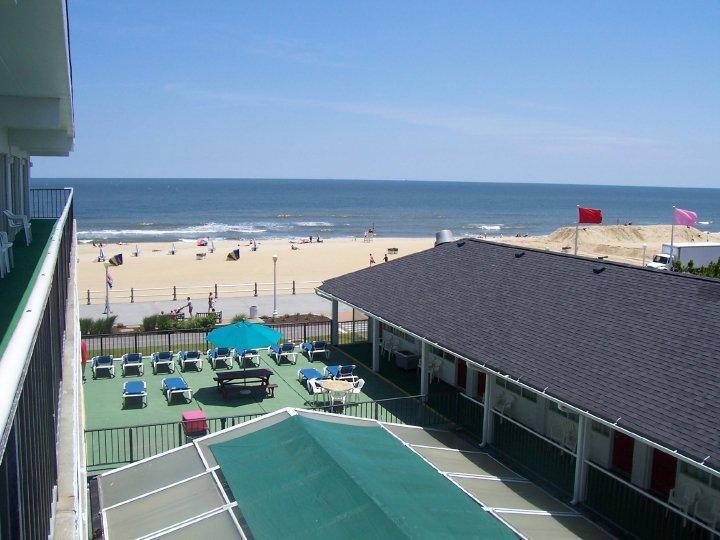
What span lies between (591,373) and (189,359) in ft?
40.6

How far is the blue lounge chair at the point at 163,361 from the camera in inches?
813

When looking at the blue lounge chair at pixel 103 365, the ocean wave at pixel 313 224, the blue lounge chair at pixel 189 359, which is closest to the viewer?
the blue lounge chair at pixel 103 365

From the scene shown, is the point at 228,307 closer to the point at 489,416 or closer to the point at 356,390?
the point at 356,390

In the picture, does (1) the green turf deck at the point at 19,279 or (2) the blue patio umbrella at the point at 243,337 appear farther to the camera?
(2) the blue patio umbrella at the point at 243,337

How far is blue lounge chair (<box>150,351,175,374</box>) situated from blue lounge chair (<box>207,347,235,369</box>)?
3.66ft

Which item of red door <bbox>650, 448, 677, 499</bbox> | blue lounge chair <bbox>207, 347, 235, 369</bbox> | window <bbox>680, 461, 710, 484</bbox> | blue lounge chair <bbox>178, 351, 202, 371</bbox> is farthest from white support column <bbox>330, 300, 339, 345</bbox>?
window <bbox>680, 461, 710, 484</bbox>

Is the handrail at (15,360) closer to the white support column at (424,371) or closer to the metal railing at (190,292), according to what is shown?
the white support column at (424,371)

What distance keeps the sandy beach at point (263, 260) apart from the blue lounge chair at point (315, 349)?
13947mm

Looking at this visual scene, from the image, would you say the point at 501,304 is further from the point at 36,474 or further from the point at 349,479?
the point at 36,474

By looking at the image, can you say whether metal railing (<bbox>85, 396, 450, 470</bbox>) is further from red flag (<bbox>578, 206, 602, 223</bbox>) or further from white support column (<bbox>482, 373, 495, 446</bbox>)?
red flag (<bbox>578, 206, 602, 223</bbox>)

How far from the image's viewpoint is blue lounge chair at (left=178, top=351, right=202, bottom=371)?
20891 millimetres

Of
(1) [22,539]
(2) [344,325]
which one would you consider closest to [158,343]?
(2) [344,325]

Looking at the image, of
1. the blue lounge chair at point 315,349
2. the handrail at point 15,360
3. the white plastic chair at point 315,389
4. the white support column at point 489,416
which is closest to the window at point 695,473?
the white support column at point 489,416

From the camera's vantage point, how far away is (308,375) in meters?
19.4
